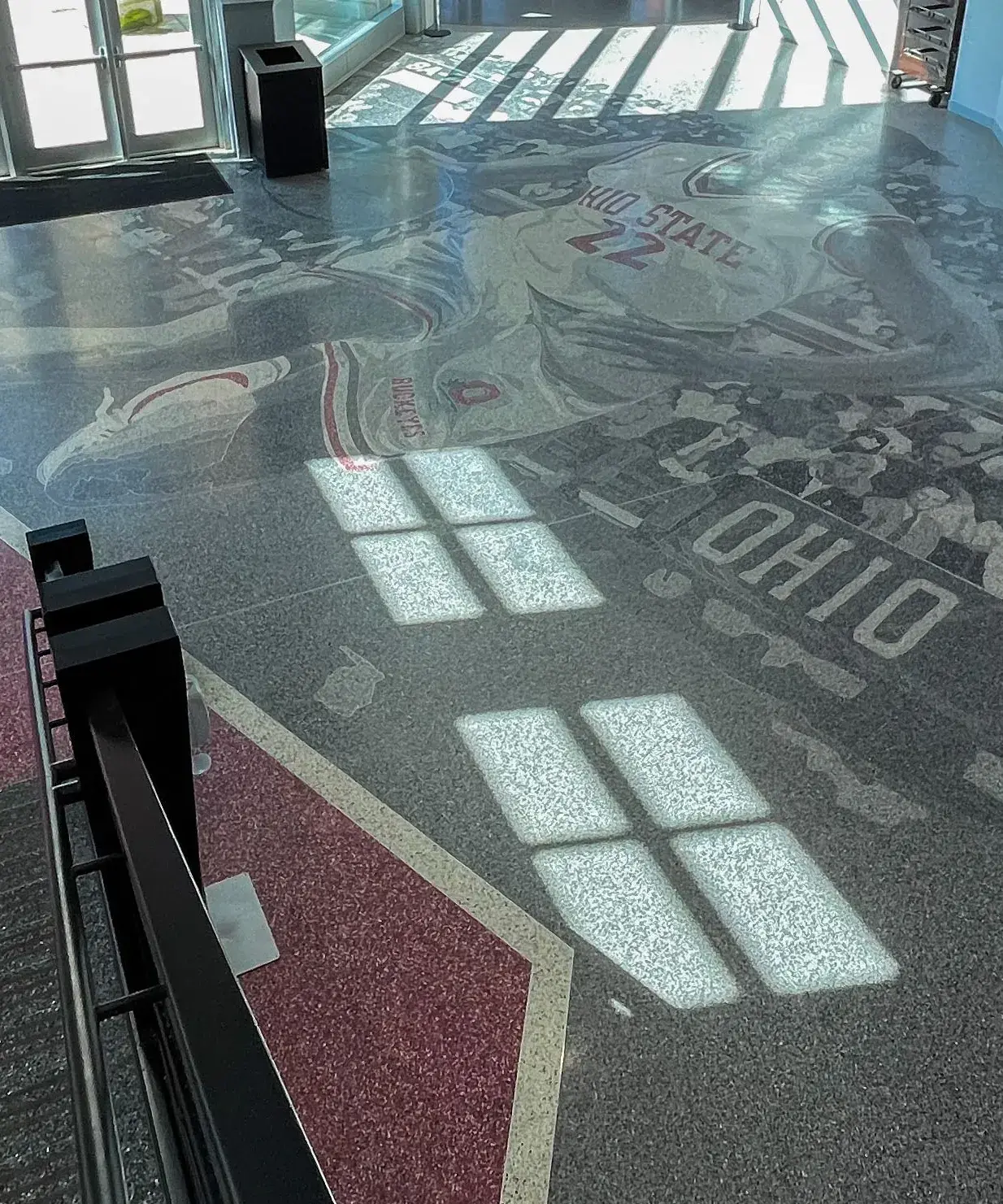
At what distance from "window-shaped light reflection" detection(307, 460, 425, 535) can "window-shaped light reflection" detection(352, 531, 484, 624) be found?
0.23 feet

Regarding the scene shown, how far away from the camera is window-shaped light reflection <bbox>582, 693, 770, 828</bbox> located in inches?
110

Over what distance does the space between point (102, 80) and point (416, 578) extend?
443 cm

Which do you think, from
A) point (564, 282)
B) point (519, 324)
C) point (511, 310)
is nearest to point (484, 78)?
point (564, 282)

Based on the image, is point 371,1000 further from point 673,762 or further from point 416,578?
point 416,578

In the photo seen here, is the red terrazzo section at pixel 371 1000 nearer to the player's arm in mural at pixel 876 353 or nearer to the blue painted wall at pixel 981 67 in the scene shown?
the player's arm in mural at pixel 876 353

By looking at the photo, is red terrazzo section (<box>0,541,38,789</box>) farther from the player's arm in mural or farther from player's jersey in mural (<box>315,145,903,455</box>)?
the player's arm in mural

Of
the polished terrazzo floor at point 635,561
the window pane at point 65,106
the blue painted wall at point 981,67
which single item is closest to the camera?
the polished terrazzo floor at point 635,561

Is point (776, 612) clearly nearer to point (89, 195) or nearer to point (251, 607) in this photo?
point (251, 607)

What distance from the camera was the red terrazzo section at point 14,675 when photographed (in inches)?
111

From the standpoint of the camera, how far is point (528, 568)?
3600mm

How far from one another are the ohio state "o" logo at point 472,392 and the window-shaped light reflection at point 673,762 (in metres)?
1.74

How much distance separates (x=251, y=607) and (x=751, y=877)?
5.12ft

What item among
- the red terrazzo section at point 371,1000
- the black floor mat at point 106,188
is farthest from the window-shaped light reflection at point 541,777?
the black floor mat at point 106,188

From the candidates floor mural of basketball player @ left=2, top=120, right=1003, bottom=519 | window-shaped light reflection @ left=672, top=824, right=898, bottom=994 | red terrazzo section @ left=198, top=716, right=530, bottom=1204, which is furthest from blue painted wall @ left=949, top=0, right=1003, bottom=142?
red terrazzo section @ left=198, top=716, right=530, bottom=1204
